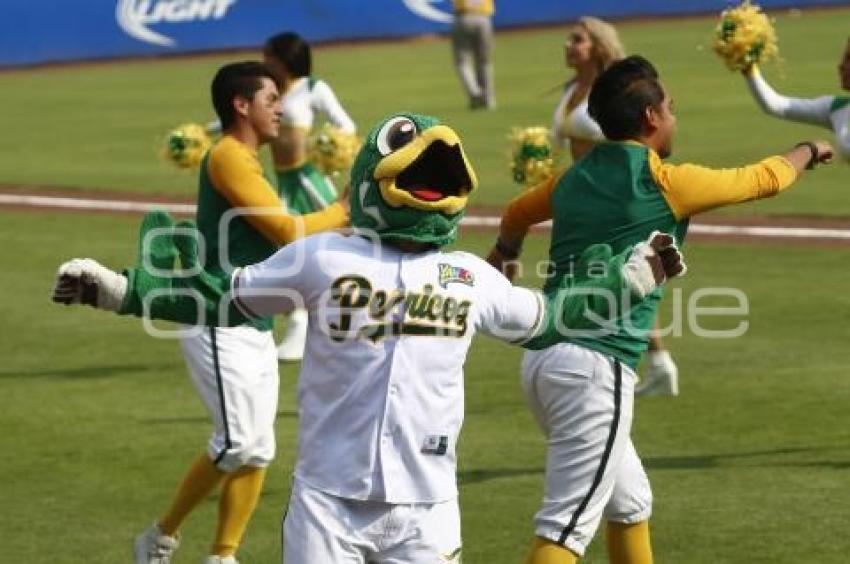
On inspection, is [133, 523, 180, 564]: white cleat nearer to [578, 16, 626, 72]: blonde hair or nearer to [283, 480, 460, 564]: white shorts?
[283, 480, 460, 564]: white shorts

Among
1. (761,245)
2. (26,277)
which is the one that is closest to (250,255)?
(26,277)

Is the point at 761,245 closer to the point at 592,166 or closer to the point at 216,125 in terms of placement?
the point at 216,125

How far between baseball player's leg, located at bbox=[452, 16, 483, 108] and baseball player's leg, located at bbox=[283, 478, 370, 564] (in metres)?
23.7

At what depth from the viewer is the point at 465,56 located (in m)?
30.5

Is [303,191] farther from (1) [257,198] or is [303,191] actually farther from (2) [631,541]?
(2) [631,541]

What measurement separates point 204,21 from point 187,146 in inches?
929

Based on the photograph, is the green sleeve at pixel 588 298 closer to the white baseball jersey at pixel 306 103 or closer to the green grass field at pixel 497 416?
the green grass field at pixel 497 416

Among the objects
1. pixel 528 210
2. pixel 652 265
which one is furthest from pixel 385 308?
pixel 528 210

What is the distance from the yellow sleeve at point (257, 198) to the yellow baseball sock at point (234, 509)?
1137 millimetres

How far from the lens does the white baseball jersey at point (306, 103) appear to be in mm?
15734

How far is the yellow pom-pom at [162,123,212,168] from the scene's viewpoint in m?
14.5

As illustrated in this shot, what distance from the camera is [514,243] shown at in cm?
898

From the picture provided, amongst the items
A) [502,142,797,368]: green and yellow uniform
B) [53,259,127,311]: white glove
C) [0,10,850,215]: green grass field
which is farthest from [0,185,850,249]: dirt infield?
[53,259,127,311]: white glove

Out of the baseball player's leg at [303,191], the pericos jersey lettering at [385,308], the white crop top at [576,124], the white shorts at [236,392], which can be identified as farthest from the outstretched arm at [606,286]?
the baseball player's leg at [303,191]
